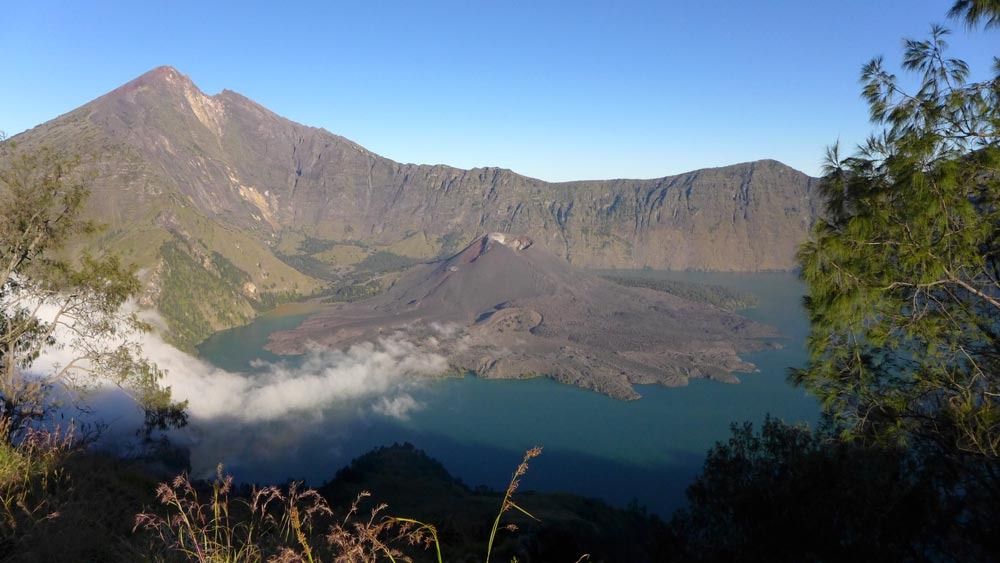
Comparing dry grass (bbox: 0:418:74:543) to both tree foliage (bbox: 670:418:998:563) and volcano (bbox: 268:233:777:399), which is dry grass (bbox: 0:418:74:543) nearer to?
tree foliage (bbox: 670:418:998:563)

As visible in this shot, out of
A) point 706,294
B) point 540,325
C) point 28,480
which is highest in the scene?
point 28,480

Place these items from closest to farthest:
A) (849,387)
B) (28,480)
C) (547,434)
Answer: (28,480)
(849,387)
(547,434)

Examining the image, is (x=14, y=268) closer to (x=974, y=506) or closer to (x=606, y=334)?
(x=974, y=506)

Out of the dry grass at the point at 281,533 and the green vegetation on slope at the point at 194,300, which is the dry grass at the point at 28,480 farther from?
the green vegetation on slope at the point at 194,300

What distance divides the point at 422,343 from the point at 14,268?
71.3 metres

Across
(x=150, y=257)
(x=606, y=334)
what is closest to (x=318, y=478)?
(x=606, y=334)

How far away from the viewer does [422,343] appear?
3103 inches

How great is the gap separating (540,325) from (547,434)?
3745cm

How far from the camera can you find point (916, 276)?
17.1 ft

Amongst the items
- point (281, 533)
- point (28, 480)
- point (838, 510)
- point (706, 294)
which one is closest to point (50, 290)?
point (28, 480)

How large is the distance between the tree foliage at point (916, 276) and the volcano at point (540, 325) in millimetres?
55645

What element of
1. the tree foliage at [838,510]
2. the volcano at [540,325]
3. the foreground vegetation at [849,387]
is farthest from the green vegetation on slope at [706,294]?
the foreground vegetation at [849,387]

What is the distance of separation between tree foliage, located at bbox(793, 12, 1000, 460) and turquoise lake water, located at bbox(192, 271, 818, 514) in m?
35.3

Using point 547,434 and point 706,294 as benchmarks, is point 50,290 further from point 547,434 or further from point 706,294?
point 706,294
